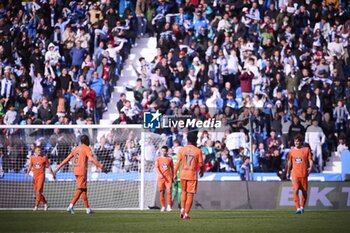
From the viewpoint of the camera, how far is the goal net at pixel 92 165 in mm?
28641

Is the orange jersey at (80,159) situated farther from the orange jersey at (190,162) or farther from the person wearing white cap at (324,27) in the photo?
the person wearing white cap at (324,27)

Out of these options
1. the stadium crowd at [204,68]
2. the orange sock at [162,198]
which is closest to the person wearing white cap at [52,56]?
the stadium crowd at [204,68]

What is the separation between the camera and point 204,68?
33969 mm

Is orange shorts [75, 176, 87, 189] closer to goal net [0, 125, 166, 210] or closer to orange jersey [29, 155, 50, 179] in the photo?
orange jersey [29, 155, 50, 179]

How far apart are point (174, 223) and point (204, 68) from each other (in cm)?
1398

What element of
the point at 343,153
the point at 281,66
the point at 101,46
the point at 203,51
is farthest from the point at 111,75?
the point at 343,153

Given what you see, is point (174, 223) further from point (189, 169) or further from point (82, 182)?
point (82, 182)

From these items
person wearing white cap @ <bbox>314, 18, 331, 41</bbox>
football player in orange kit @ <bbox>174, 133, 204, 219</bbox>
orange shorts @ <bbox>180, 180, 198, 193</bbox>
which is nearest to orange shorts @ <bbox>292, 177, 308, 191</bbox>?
football player in orange kit @ <bbox>174, 133, 204, 219</bbox>

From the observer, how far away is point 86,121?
33000 mm

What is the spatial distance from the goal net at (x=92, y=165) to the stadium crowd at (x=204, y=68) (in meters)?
1.49

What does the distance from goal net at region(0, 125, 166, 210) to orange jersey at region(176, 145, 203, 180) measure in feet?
21.7

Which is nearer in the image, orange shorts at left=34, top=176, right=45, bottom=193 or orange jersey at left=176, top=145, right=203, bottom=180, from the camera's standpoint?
orange jersey at left=176, top=145, right=203, bottom=180

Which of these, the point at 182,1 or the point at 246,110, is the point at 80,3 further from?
the point at 246,110

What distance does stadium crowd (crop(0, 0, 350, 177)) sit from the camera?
30.9m
